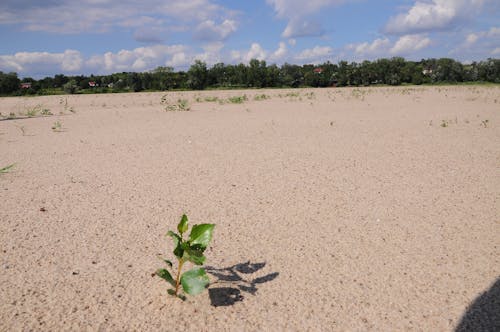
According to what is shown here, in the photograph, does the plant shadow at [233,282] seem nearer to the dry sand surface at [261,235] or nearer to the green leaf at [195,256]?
the dry sand surface at [261,235]

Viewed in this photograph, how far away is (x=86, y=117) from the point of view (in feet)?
45.1

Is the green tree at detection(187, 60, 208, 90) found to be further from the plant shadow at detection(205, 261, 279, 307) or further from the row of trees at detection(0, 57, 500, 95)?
the plant shadow at detection(205, 261, 279, 307)

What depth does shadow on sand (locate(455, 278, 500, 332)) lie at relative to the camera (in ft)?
7.98

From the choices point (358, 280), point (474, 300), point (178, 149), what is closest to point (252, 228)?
point (358, 280)

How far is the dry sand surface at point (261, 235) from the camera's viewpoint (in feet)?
8.46

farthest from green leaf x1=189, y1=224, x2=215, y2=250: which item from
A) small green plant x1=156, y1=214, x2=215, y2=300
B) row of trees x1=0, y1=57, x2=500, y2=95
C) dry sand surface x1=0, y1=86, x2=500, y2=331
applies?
row of trees x1=0, y1=57, x2=500, y2=95

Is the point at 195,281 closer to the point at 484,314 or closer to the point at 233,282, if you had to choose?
the point at 233,282

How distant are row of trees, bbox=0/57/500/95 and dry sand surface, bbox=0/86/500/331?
33880mm

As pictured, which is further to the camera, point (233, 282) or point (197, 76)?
point (197, 76)

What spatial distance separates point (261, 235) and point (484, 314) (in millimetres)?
1865

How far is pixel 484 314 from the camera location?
255 cm

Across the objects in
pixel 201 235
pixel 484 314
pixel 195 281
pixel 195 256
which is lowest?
pixel 484 314

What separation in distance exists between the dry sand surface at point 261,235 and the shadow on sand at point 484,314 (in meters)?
0.01

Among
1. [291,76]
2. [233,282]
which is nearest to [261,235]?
[233,282]
